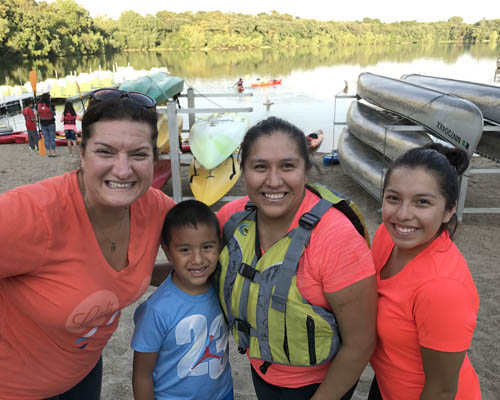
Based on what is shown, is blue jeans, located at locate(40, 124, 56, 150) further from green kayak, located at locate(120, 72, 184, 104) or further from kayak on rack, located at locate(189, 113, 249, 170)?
kayak on rack, located at locate(189, 113, 249, 170)

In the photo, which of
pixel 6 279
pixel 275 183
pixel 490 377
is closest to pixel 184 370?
pixel 6 279

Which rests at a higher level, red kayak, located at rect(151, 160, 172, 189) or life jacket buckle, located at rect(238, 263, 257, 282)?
life jacket buckle, located at rect(238, 263, 257, 282)

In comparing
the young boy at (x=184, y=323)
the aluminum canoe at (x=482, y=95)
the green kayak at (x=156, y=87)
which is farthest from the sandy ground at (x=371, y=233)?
the green kayak at (x=156, y=87)

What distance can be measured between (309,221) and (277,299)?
0.33m

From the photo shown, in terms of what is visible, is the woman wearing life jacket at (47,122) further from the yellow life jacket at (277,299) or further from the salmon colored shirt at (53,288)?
the yellow life jacket at (277,299)

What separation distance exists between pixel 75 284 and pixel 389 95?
7182 millimetres

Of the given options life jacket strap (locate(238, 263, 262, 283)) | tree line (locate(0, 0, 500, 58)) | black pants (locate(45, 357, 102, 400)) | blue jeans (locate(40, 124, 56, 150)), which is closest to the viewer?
life jacket strap (locate(238, 263, 262, 283))

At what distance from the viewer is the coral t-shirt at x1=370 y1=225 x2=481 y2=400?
1.32 metres

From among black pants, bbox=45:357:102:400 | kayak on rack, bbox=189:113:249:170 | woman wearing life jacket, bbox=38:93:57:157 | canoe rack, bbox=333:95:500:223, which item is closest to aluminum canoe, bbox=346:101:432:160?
canoe rack, bbox=333:95:500:223

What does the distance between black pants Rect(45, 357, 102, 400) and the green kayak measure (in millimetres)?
7402

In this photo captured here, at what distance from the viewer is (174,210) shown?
73.4 inches

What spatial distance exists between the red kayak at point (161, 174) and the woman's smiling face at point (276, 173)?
643 cm

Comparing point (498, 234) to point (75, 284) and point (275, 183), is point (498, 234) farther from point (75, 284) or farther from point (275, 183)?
point (75, 284)

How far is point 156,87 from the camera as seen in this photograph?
8.80 meters
